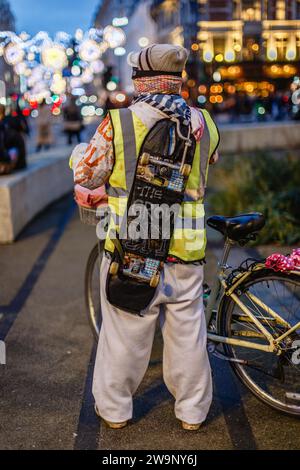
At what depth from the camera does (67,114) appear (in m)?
20.8

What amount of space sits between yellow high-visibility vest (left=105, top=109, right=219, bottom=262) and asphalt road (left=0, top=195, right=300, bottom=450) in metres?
0.98

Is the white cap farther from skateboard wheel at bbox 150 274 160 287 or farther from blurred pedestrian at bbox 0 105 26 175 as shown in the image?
blurred pedestrian at bbox 0 105 26 175

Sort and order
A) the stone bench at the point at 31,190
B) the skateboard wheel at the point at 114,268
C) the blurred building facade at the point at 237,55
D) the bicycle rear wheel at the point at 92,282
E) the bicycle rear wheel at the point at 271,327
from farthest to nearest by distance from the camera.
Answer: the blurred building facade at the point at 237,55 → the stone bench at the point at 31,190 → the bicycle rear wheel at the point at 92,282 → the bicycle rear wheel at the point at 271,327 → the skateboard wheel at the point at 114,268

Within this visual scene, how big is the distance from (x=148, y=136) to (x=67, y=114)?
60.1 ft

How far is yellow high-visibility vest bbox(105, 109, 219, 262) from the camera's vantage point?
307cm

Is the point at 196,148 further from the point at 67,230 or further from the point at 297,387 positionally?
the point at 67,230

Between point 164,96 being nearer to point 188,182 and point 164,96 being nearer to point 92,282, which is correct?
point 188,182

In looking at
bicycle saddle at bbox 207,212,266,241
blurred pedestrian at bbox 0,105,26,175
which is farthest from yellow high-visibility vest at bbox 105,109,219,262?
blurred pedestrian at bbox 0,105,26,175

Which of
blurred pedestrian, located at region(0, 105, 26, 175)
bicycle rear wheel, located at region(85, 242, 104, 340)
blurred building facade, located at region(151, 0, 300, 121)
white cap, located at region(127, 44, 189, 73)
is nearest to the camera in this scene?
white cap, located at region(127, 44, 189, 73)

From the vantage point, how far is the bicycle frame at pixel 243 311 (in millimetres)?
3471

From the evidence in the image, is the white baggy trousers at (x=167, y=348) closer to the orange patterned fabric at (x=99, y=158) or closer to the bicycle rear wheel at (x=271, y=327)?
the bicycle rear wheel at (x=271, y=327)

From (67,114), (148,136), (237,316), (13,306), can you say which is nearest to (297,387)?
(237,316)

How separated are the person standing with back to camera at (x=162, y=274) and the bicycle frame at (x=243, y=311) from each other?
0.30m

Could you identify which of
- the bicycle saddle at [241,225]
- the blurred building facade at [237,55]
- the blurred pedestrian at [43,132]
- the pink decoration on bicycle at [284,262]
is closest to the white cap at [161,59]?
the bicycle saddle at [241,225]
